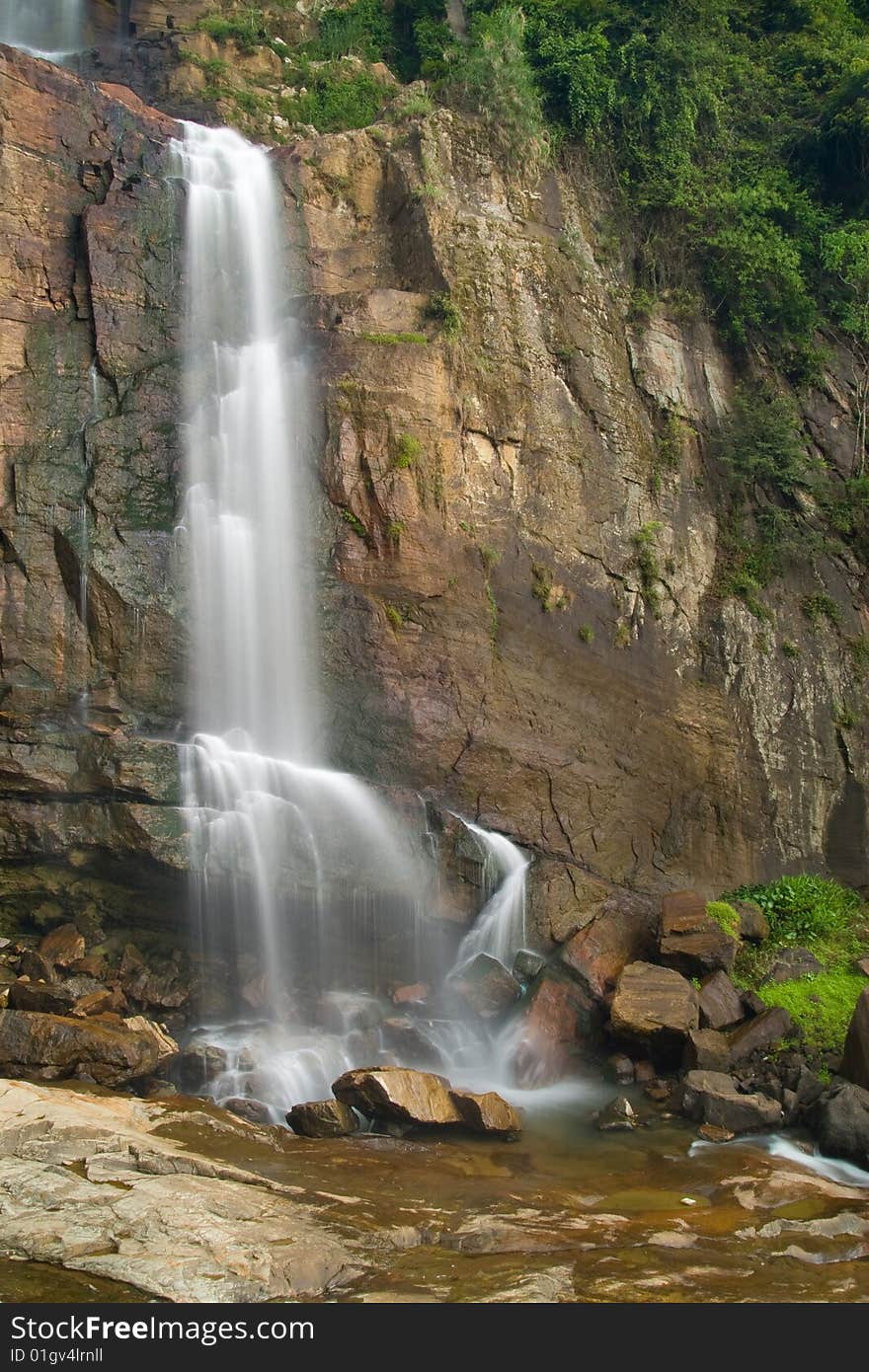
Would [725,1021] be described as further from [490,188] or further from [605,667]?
[490,188]

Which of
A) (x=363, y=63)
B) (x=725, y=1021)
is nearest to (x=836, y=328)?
(x=363, y=63)

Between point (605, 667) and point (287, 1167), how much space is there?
10296 millimetres

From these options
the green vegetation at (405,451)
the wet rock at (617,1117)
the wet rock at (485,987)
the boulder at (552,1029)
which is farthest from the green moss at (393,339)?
the wet rock at (617,1117)

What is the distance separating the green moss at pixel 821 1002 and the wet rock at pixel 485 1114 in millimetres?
4155

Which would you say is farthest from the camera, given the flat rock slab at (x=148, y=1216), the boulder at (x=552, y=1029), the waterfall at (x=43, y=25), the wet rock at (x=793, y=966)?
the waterfall at (x=43, y=25)

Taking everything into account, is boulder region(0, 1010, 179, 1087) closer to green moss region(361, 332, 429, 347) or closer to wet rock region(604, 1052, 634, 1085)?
wet rock region(604, 1052, 634, 1085)

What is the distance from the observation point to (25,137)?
56.1 feet

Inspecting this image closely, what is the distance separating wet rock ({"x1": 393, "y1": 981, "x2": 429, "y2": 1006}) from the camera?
1385 cm

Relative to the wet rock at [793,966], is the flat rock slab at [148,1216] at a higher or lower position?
higher

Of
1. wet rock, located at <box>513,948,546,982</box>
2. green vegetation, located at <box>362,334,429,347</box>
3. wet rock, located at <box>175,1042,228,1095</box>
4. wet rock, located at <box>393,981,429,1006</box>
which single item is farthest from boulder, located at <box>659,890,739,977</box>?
green vegetation, located at <box>362,334,429,347</box>

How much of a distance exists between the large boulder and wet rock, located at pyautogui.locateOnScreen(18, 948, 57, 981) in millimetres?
4393

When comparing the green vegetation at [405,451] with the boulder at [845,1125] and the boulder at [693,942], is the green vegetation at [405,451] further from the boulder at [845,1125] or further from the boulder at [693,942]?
the boulder at [845,1125]

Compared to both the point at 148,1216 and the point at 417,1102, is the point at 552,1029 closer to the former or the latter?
the point at 417,1102

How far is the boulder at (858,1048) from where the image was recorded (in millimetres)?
11617
